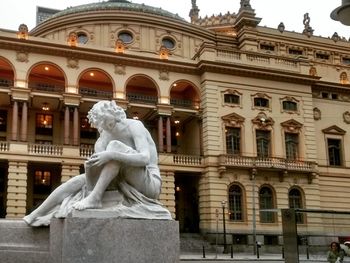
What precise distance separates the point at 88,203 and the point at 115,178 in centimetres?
48

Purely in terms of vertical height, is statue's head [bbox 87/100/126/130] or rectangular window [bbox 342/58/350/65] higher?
rectangular window [bbox 342/58/350/65]

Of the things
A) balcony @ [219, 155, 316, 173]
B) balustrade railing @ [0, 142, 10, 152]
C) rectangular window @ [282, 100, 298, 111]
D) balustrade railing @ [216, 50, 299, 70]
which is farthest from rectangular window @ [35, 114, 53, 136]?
rectangular window @ [282, 100, 298, 111]

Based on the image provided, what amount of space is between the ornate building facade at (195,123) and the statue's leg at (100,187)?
31.4 meters

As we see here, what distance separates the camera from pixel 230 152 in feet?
138

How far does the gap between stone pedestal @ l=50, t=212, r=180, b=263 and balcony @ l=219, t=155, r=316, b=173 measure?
34.4 meters

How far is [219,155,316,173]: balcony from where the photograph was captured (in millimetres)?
40594

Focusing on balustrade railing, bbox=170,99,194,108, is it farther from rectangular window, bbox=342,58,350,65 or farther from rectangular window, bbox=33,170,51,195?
rectangular window, bbox=342,58,350,65

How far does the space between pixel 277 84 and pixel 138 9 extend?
52.1 feet

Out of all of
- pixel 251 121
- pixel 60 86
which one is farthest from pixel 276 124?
pixel 60 86

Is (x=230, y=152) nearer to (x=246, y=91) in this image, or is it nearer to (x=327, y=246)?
(x=246, y=91)

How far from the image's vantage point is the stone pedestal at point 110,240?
564 centimetres

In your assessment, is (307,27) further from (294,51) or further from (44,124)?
(44,124)

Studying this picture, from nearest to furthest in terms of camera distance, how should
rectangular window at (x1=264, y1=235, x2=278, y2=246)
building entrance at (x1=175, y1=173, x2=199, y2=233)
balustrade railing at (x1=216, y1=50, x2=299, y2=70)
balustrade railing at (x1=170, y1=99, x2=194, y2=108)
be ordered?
1. rectangular window at (x1=264, y1=235, x2=278, y2=246)
2. balustrade railing at (x1=170, y1=99, x2=194, y2=108)
3. balustrade railing at (x1=216, y1=50, x2=299, y2=70)
4. building entrance at (x1=175, y1=173, x2=199, y2=233)

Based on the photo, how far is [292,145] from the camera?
44.5 m
